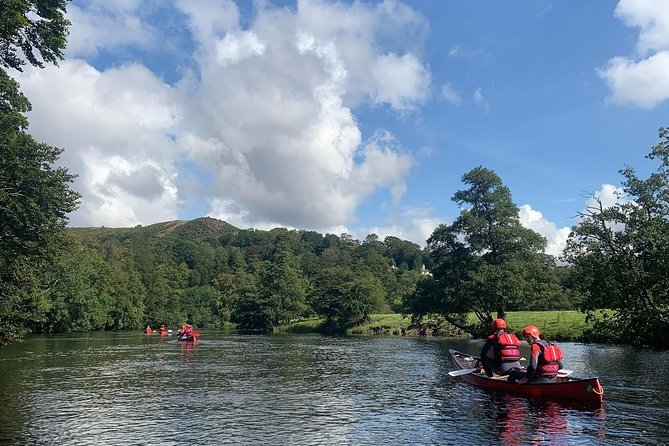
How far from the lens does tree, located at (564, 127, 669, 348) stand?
126 feet

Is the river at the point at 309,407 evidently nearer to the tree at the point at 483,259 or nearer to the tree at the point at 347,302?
the tree at the point at 483,259

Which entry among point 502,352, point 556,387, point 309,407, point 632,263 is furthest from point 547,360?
point 632,263

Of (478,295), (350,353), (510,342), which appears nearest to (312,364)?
(350,353)

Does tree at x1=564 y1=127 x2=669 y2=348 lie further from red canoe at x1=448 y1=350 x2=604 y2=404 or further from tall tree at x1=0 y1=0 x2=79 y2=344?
tall tree at x1=0 y1=0 x2=79 y2=344

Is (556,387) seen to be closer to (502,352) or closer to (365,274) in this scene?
(502,352)

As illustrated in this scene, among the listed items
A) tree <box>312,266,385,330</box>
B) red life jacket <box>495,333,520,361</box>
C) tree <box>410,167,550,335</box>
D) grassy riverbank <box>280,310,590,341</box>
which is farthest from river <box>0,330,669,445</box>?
tree <box>312,266,385,330</box>

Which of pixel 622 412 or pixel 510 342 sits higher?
pixel 510 342

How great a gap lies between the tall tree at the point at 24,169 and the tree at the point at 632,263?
129 ft

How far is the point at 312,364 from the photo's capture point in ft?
111

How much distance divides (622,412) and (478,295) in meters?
39.9

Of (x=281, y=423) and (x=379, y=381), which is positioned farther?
(x=379, y=381)

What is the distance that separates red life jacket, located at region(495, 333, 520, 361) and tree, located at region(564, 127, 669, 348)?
20.4 m

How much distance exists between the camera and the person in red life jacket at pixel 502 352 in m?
22.3

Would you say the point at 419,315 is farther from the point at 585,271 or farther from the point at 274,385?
the point at 274,385
